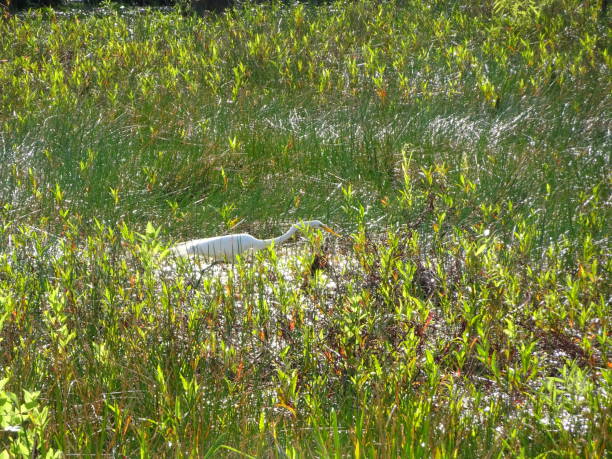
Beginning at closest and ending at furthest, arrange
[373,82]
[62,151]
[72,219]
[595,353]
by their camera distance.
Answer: [595,353], [72,219], [62,151], [373,82]

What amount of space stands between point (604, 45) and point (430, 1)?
371cm

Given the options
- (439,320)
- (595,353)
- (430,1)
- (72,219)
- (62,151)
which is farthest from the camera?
(430,1)

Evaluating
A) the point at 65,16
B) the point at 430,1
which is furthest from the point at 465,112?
the point at 65,16

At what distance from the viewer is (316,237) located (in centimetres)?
408

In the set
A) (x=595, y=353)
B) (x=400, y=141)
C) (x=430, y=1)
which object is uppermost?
(x=430, y=1)

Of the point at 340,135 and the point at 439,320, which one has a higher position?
the point at 340,135

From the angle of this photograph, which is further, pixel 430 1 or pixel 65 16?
pixel 65 16

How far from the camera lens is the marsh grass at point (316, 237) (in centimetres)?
254

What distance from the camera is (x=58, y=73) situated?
768 cm

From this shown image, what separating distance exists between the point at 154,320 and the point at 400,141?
3274 millimetres

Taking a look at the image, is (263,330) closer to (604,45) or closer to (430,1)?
(604,45)

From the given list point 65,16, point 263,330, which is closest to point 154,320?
point 263,330

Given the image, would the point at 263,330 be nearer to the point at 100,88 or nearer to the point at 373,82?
the point at 373,82

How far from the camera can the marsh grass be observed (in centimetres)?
254
